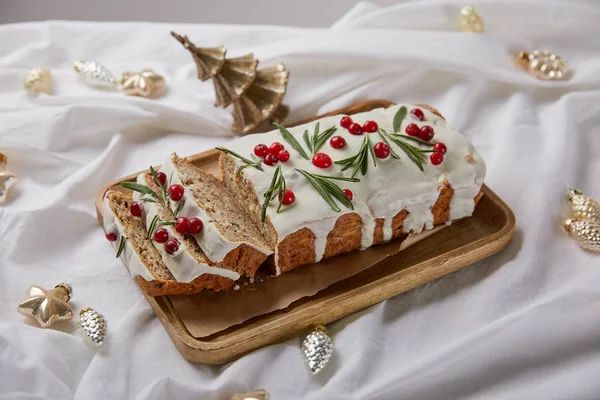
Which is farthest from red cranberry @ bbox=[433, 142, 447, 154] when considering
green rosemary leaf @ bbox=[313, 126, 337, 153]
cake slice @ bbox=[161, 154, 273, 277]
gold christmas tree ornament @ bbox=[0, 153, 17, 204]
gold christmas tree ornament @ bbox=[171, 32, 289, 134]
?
Answer: gold christmas tree ornament @ bbox=[0, 153, 17, 204]

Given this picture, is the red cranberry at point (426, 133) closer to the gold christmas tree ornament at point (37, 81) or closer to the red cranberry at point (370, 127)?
the red cranberry at point (370, 127)

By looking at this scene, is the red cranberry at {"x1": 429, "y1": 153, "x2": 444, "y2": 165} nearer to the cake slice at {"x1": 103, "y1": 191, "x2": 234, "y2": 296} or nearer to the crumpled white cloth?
the crumpled white cloth

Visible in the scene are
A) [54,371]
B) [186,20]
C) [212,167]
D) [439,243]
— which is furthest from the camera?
[186,20]

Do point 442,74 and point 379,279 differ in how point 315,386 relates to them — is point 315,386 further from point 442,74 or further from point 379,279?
point 442,74

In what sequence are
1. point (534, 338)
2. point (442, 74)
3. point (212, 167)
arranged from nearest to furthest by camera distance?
1. point (534, 338)
2. point (212, 167)
3. point (442, 74)

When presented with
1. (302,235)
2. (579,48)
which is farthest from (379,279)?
(579,48)

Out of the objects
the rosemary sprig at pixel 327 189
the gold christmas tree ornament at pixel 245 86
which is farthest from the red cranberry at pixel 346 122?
the gold christmas tree ornament at pixel 245 86

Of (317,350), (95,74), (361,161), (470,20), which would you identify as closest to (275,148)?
(361,161)
